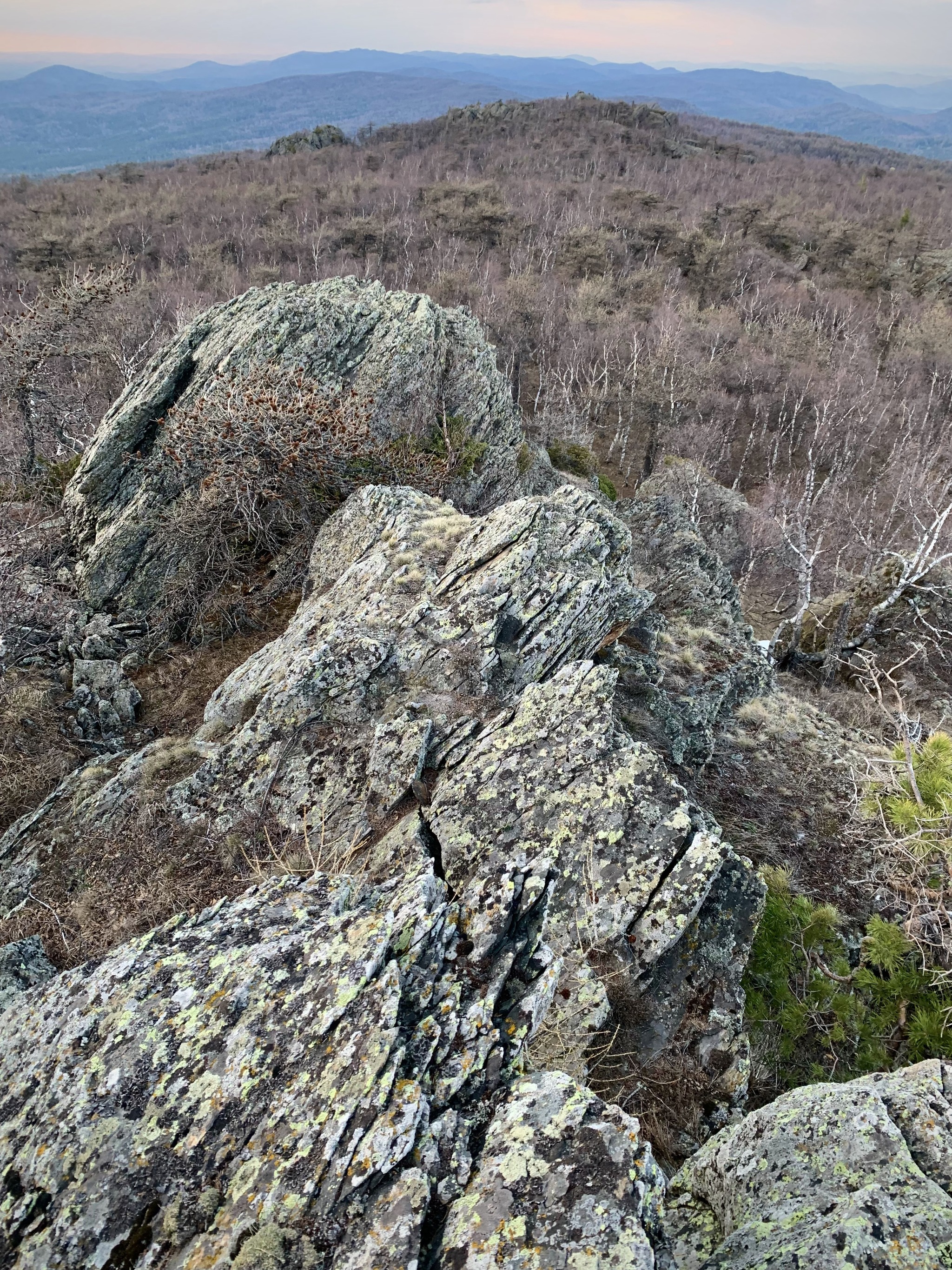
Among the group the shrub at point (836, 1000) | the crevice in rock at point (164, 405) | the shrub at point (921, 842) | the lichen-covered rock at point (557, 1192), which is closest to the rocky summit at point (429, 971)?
the lichen-covered rock at point (557, 1192)

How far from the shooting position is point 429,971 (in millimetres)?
4520

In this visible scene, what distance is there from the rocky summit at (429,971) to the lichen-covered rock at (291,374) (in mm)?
1753

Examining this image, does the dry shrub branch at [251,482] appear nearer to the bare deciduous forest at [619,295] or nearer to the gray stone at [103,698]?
the gray stone at [103,698]

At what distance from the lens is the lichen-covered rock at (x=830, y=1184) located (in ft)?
11.6

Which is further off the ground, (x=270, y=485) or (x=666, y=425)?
(x=270, y=485)

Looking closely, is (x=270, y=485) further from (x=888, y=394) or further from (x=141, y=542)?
(x=888, y=394)

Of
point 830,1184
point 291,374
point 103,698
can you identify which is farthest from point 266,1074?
point 291,374

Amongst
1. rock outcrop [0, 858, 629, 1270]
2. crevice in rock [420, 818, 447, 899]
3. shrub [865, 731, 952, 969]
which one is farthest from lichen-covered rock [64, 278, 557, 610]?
shrub [865, 731, 952, 969]

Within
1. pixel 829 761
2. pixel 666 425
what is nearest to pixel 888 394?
pixel 666 425

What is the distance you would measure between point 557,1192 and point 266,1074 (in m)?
1.73

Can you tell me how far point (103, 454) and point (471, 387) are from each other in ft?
29.5

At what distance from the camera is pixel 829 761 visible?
1114 cm

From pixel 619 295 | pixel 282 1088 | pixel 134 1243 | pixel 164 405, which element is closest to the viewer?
pixel 134 1243

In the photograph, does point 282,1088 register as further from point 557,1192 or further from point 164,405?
point 164,405
